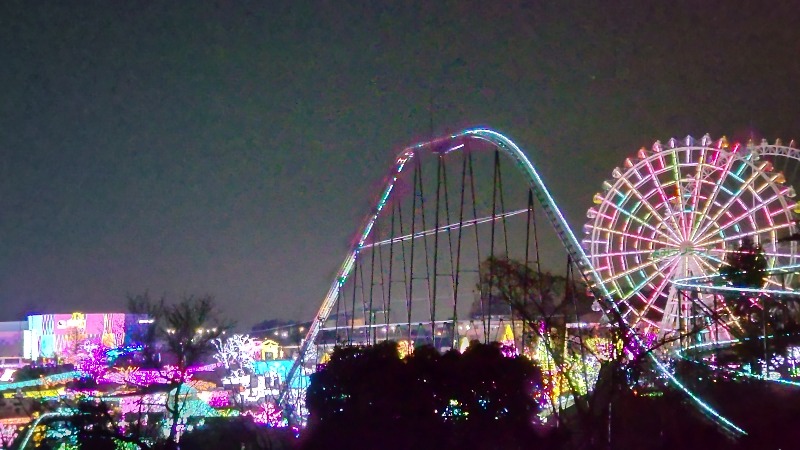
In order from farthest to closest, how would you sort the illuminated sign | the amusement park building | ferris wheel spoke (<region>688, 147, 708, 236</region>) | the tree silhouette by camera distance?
the illuminated sign
the amusement park building
ferris wheel spoke (<region>688, 147, 708, 236</region>)
the tree silhouette

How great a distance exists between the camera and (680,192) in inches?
1002

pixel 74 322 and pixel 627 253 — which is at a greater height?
pixel 627 253

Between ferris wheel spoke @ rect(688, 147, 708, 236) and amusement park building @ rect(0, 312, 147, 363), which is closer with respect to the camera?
ferris wheel spoke @ rect(688, 147, 708, 236)

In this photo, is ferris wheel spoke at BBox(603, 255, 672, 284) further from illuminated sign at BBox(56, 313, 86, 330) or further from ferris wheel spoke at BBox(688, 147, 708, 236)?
illuminated sign at BBox(56, 313, 86, 330)

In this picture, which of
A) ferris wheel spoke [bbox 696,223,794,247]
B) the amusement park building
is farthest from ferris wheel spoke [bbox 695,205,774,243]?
the amusement park building

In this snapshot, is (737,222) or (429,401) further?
(737,222)

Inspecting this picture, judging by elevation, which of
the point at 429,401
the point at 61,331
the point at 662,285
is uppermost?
the point at 662,285

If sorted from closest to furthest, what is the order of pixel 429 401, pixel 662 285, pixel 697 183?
pixel 429 401 < pixel 697 183 < pixel 662 285

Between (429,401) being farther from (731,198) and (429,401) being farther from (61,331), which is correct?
(61,331)

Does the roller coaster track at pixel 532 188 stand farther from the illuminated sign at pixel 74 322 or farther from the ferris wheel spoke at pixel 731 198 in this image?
the illuminated sign at pixel 74 322

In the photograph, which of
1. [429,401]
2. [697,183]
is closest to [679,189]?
[697,183]

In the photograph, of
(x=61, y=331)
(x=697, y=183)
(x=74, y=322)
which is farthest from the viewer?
(x=61, y=331)

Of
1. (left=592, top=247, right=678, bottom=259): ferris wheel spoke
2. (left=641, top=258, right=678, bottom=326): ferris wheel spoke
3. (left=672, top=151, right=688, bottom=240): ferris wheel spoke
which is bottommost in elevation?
(left=641, top=258, right=678, bottom=326): ferris wheel spoke

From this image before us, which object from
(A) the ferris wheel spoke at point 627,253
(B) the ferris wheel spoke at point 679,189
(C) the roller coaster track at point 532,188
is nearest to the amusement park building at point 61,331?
(C) the roller coaster track at point 532,188
